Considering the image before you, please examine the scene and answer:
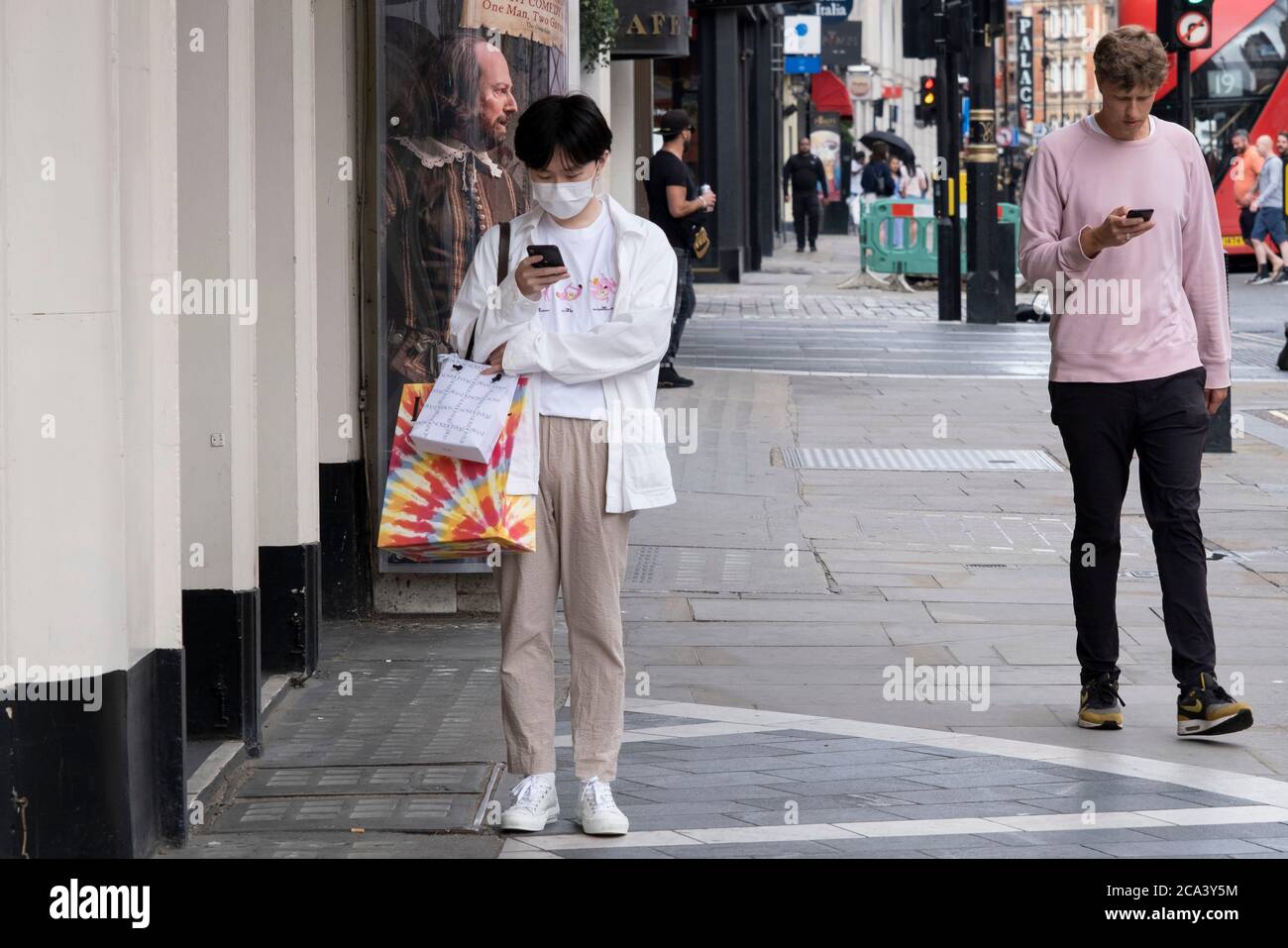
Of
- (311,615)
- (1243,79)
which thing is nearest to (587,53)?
(311,615)

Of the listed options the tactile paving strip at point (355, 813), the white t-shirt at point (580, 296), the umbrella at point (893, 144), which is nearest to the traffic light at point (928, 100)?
the umbrella at point (893, 144)

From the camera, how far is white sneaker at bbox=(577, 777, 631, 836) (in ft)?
16.4

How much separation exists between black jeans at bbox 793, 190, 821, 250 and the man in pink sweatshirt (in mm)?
32178

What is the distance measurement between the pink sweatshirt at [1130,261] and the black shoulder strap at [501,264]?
182 centimetres

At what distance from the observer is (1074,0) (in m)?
142

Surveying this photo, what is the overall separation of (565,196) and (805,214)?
1367 inches

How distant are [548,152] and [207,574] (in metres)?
1.70

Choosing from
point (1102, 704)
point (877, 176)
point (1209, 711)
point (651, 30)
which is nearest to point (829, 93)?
point (877, 176)

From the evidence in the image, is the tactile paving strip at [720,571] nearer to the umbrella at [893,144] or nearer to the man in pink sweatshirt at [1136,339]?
the man in pink sweatshirt at [1136,339]

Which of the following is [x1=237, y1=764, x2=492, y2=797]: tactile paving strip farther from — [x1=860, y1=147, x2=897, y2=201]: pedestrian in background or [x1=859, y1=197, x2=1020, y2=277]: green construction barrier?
[x1=860, y1=147, x2=897, y2=201]: pedestrian in background

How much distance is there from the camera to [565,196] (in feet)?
16.5

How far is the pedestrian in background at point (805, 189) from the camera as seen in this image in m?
37.1

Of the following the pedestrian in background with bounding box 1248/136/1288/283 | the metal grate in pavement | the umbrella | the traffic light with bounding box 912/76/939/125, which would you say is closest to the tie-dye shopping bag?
the metal grate in pavement
